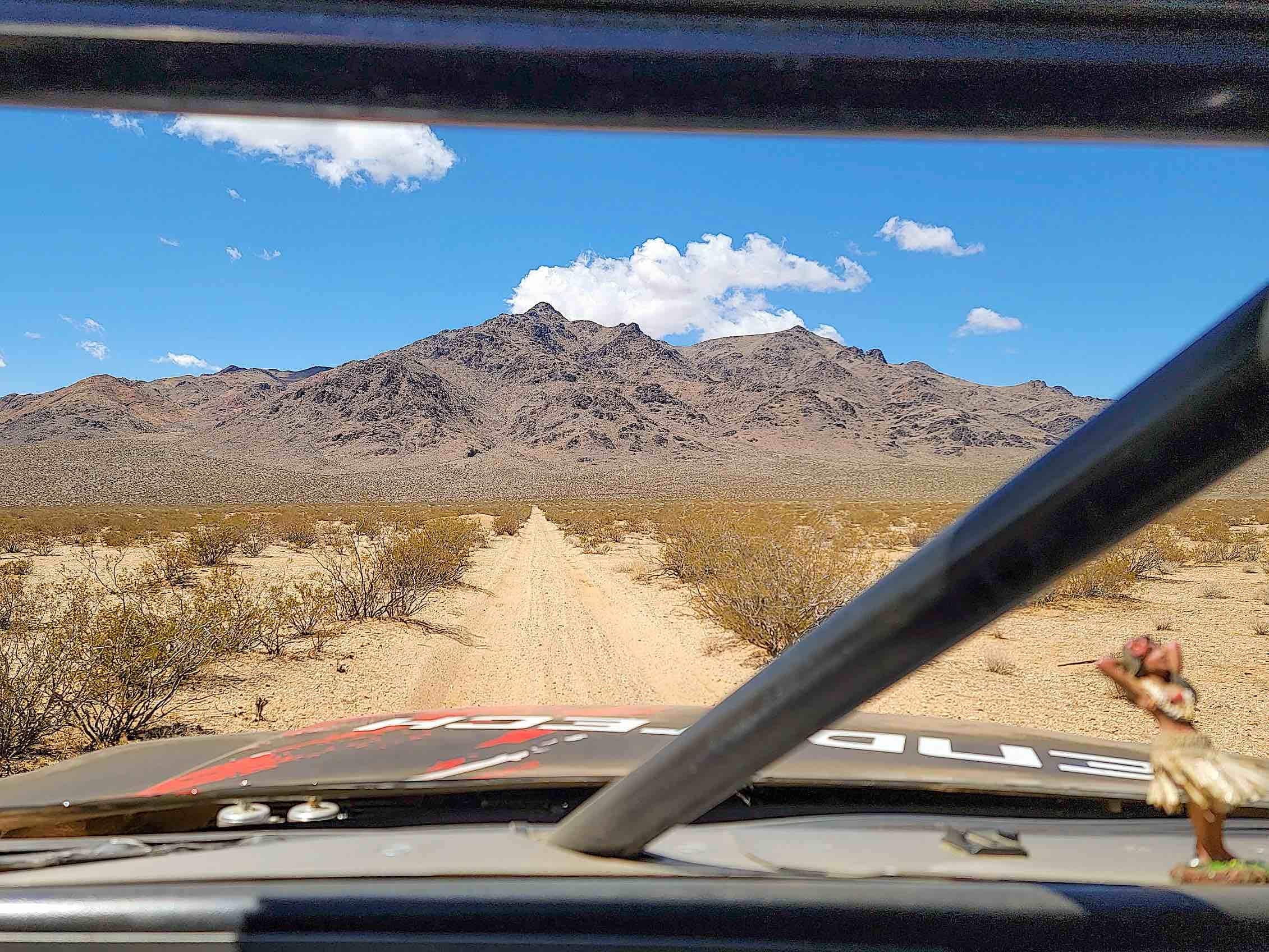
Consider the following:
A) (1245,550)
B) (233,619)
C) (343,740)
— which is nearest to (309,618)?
(233,619)

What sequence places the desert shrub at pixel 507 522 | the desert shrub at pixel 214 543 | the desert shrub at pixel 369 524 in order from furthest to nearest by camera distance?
the desert shrub at pixel 507 522 < the desert shrub at pixel 369 524 < the desert shrub at pixel 214 543

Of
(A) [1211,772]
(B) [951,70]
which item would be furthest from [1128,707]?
(B) [951,70]

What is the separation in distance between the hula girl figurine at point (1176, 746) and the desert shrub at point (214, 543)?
21.7 m

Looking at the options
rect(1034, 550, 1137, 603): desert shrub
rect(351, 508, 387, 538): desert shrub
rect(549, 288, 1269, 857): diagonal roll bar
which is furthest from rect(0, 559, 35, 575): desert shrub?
rect(1034, 550, 1137, 603): desert shrub

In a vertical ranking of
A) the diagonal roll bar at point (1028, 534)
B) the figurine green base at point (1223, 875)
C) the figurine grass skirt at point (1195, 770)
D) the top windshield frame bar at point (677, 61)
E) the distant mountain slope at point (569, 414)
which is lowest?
the figurine green base at point (1223, 875)

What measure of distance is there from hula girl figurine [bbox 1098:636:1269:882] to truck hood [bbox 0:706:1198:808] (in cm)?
81

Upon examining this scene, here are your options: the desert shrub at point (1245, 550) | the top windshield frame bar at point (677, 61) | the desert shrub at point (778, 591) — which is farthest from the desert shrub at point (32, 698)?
the desert shrub at point (1245, 550)

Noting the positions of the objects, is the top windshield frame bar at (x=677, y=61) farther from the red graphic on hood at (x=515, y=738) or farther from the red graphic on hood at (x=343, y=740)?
the red graphic on hood at (x=515, y=738)

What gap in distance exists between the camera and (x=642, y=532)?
31875mm

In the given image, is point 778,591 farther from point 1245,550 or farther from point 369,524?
point 369,524

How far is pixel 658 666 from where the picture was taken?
973cm

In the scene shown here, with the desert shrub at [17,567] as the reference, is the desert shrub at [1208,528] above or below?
above

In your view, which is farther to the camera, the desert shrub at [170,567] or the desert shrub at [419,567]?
the desert shrub at [170,567]

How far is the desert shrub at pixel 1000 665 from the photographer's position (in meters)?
9.43
